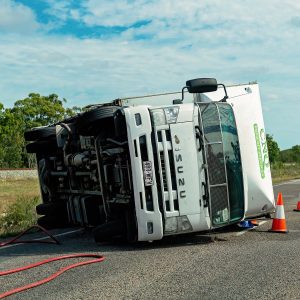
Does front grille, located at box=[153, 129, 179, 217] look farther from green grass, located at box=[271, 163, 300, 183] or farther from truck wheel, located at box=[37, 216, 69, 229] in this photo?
green grass, located at box=[271, 163, 300, 183]

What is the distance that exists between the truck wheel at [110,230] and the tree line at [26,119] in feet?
173

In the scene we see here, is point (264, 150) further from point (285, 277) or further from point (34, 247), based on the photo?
point (34, 247)

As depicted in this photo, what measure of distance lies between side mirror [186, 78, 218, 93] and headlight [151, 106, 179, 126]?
31.1 inches

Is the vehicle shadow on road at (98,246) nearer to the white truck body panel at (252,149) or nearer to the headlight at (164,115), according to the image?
the white truck body panel at (252,149)

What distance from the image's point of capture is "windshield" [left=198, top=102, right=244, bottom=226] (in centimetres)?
814

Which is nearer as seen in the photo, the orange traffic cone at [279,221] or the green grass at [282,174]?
the orange traffic cone at [279,221]

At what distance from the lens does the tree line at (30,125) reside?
6406 cm

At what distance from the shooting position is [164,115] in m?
7.99

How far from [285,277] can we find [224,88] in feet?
12.3

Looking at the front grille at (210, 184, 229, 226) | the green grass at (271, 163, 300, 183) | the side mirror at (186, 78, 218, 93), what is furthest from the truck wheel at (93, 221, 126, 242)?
the green grass at (271, 163, 300, 183)

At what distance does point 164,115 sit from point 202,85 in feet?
3.48

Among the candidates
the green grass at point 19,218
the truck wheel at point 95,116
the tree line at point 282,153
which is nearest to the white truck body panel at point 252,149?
the truck wheel at point 95,116

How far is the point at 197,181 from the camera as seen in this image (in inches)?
317

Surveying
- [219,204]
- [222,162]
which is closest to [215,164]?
[222,162]
